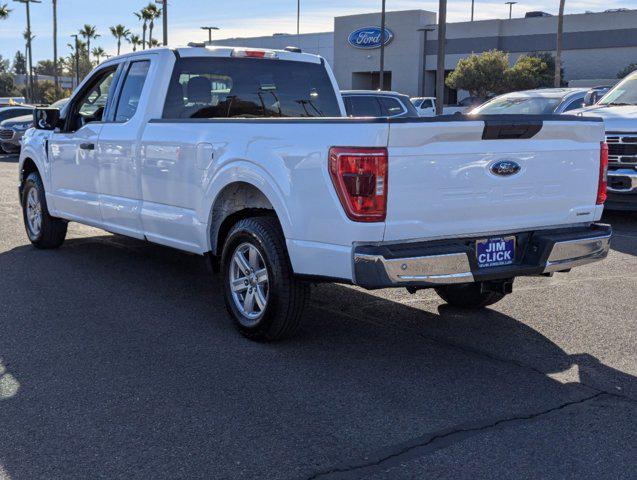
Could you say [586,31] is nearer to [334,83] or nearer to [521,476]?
[334,83]

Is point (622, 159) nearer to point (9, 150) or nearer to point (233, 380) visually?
point (233, 380)

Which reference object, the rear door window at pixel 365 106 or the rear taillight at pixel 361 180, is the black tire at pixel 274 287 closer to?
the rear taillight at pixel 361 180

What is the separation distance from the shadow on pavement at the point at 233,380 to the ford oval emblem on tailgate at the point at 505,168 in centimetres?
122

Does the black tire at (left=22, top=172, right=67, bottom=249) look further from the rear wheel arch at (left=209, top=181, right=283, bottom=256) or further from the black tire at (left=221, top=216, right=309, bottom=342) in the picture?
the black tire at (left=221, top=216, right=309, bottom=342)

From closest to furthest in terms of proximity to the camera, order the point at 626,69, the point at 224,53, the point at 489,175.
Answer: the point at 489,175
the point at 224,53
the point at 626,69

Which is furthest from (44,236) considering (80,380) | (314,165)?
(314,165)

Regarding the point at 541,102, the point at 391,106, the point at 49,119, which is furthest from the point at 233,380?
the point at 541,102

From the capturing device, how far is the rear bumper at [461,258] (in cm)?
469

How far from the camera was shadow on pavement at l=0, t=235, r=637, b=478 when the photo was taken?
3895 mm

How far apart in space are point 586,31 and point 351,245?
5413cm

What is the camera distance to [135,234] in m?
7.07

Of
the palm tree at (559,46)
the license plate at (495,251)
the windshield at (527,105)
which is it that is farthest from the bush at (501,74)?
the license plate at (495,251)

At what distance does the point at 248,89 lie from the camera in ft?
23.4

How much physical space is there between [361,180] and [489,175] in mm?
869
